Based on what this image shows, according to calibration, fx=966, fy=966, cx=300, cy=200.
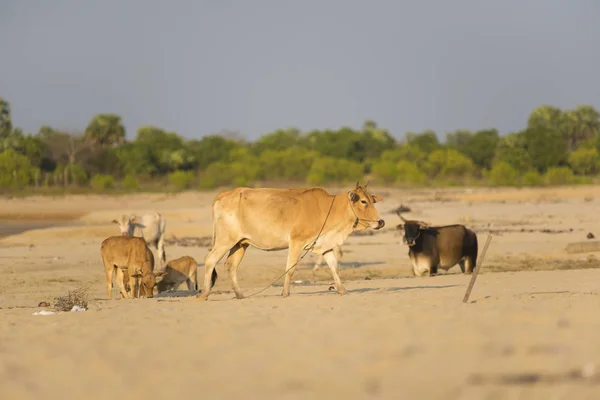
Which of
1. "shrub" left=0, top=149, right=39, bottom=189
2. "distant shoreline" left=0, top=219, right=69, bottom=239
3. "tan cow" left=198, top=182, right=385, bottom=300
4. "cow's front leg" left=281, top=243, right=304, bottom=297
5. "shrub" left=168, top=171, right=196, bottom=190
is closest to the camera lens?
"cow's front leg" left=281, top=243, right=304, bottom=297

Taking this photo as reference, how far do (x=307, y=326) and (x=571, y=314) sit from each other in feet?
8.97

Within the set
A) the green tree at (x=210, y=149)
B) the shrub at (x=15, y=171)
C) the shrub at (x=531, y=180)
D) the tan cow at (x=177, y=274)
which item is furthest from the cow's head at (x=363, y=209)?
the green tree at (x=210, y=149)

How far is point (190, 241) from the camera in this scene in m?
31.3

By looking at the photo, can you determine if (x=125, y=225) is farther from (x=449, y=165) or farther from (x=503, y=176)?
(x=449, y=165)

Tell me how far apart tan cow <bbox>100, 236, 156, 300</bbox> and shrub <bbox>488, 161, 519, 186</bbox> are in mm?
59689

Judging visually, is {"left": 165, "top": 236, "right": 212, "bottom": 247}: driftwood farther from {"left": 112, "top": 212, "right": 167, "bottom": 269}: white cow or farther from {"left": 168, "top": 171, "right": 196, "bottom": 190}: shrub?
{"left": 168, "top": 171, "right": 196, "bottom": 190}: shrub

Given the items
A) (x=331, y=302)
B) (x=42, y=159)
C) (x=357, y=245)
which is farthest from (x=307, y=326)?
(x=42, y=159)

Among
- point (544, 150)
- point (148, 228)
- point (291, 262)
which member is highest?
point (544, 150)

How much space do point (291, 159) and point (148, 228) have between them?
70279 mm

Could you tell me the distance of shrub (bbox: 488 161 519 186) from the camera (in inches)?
2958

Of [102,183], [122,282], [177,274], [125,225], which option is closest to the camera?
[122,282]

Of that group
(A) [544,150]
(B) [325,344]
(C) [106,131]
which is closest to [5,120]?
(C) [106,131]

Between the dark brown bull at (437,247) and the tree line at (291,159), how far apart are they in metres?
54.7

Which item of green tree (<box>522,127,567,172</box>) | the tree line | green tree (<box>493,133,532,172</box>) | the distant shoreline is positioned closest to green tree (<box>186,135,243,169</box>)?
the tree line
